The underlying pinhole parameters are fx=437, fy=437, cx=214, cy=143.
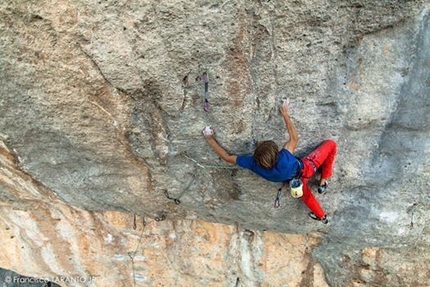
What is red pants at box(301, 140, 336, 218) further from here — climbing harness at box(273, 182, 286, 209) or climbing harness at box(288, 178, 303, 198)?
climbing harness at box(273, 182, 286, 209)

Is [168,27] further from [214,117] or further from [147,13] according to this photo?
[214,117]

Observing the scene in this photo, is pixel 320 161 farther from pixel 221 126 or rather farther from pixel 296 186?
pixel 221 126

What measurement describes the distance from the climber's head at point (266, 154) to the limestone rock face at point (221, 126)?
148mm

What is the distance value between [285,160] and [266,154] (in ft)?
0.49

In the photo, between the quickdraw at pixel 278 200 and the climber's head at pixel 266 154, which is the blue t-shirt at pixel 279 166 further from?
the quickdraw at pixel 278 200

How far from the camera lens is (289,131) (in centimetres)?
261

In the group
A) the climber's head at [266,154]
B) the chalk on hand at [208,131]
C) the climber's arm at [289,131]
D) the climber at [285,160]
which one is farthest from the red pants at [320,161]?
the chalk on hand at [208,131]

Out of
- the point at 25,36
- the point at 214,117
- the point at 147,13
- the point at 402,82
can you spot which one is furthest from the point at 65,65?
the point at 402,82

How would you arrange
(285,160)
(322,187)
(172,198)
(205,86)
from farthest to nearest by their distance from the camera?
(172,198) < (322,187) < (285,160) < (205,86)

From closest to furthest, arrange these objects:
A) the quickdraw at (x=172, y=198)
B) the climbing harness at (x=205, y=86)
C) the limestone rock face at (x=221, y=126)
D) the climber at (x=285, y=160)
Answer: the limestone rock face at (x=221, y=126)
the climbing harness at (x=205, y=86)
the climber at (x=285, y=160)
the quickdraw at (x=172, y=198)

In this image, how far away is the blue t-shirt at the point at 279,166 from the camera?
2.55 m

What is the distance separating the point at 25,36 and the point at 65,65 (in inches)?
9.2

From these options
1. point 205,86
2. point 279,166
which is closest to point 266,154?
point 279,166

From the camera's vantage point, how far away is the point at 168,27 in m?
2.18
